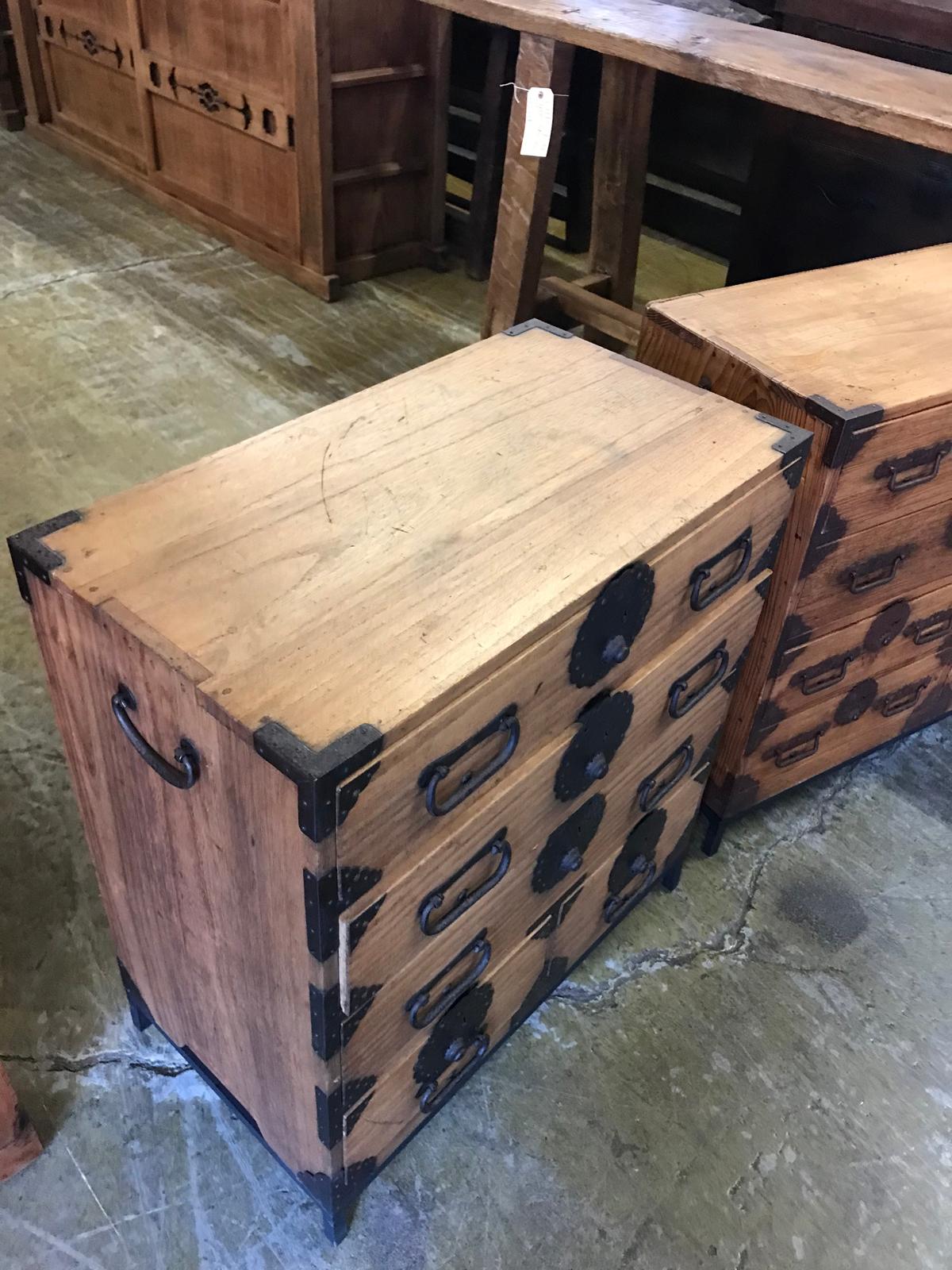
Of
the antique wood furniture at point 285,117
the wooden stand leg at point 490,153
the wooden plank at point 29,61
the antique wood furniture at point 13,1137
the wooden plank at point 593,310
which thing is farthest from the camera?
the wooden plank at point 29,61

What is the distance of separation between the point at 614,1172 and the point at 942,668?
1.01 metres

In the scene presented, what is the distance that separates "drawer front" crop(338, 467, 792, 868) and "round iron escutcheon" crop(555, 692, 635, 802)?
0.02 m

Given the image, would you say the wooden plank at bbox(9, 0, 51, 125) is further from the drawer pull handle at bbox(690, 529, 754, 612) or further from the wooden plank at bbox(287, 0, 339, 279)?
the drawer pull handle at bbox(690, 529, 754, 612)

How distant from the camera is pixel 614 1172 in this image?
1.30 meters

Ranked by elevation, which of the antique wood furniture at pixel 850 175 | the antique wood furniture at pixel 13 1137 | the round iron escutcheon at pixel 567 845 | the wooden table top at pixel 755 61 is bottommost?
the antique wood furniture at pixel 13 1137

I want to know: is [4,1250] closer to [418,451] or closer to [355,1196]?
[355,1196]

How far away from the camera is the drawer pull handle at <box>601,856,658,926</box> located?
143cm

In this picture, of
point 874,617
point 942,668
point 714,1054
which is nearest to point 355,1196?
point 714,1054

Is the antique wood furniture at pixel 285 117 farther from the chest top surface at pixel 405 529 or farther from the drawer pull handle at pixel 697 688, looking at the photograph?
the drawer pull handle at pixel 697 688

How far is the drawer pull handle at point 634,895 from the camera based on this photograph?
1.43 metres

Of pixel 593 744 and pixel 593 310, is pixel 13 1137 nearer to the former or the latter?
pixel 593 744

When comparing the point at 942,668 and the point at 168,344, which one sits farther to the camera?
the point at 168,344

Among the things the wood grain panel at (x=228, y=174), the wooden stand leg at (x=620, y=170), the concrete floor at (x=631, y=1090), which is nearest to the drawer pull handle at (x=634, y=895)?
the concrete floor at (x=631, y=1090)

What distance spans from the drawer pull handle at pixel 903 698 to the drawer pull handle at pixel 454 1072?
91 centimetres
